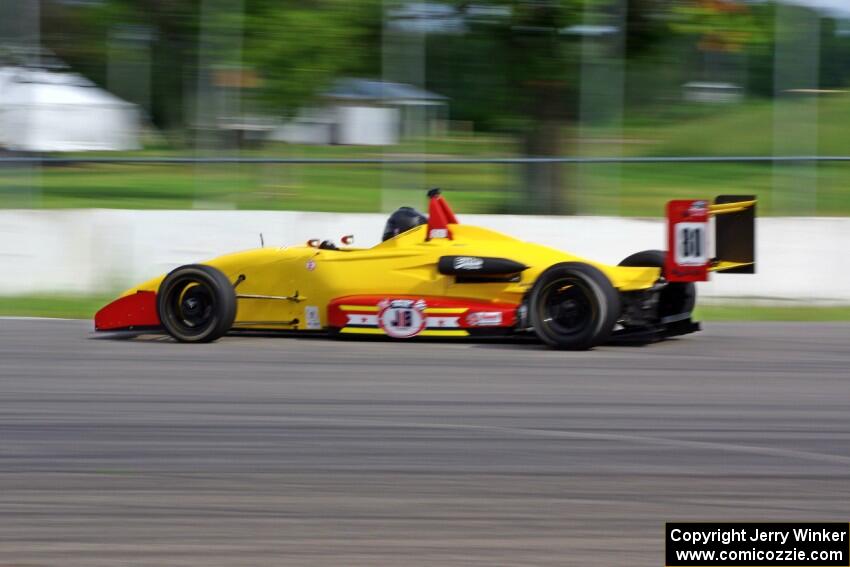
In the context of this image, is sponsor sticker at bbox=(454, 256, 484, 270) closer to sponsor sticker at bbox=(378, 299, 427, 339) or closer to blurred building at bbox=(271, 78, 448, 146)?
sponsor sticker at bbox=(378, 299, 427, 339)

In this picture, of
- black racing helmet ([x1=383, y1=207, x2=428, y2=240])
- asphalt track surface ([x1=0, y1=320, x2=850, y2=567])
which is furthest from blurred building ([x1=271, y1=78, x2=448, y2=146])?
asphalt track surface ([x1=0, y1=320, x2=850, y2=567])

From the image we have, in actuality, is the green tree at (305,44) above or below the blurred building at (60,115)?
above

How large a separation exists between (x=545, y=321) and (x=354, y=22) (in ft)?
20.8

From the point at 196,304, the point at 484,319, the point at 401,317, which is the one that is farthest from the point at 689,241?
the point at 196,304

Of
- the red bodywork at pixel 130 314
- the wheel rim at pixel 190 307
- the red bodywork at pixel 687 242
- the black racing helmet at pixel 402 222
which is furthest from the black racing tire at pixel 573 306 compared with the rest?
the red bodywork at pixel 130 314

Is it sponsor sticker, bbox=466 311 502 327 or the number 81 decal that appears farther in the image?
sponsor sticker, bbox=466 311 502 327

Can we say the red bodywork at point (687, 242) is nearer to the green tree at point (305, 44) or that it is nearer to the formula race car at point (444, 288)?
the formula race car at point (444, 288)

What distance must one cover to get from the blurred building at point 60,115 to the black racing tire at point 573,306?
6.58 meters

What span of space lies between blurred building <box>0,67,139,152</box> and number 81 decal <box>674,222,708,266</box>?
7104mm

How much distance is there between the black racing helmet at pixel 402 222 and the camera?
9.62 meters

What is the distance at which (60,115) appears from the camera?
14.3m

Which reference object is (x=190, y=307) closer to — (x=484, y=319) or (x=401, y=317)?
(x=401, y=317)

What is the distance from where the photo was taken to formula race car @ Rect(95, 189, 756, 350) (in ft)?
28.2

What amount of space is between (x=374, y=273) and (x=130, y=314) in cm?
190
